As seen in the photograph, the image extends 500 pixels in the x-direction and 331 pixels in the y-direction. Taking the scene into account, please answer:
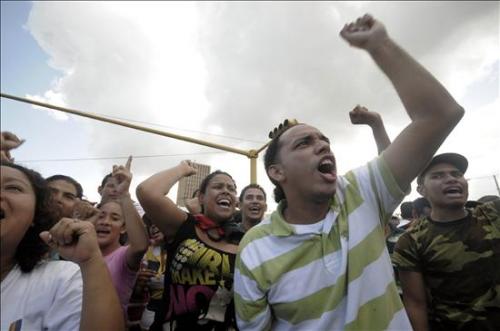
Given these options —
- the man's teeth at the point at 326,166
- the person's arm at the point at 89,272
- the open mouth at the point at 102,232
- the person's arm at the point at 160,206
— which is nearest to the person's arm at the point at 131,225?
the person's arm at the point at 160,206

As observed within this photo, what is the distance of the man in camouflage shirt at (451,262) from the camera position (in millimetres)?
2551

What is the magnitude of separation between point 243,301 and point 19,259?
125 cm

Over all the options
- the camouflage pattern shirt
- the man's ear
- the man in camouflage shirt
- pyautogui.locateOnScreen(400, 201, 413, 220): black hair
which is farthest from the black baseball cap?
pyautogui.locateOnScreen(400, 201, 413, 220): black hair

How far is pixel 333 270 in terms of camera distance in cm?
164

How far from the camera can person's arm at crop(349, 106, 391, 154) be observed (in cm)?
208

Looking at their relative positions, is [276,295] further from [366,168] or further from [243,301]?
[366,168]

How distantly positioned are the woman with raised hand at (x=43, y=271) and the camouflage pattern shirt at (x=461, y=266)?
A: 275 cm

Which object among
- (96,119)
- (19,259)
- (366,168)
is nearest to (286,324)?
(366,168)

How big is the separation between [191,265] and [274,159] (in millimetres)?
1122

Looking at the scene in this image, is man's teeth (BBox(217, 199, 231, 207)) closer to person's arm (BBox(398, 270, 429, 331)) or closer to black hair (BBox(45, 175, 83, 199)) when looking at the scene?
black hair (BBox(45, 175, 83, 199))

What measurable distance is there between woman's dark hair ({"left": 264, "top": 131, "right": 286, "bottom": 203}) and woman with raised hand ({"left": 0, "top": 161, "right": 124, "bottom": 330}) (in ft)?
4.73

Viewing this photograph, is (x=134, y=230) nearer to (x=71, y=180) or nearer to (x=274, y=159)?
(x=71, y=180)

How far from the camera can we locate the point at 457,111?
153cm

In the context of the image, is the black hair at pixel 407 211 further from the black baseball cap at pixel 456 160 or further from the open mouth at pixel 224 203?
the open mouth at pixel 224 203
